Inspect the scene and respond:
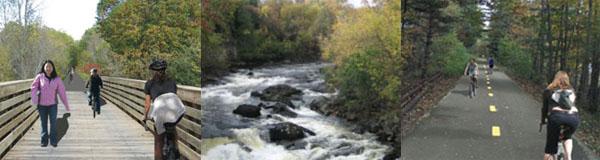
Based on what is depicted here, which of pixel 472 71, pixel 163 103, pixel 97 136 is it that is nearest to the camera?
pixel 163 103

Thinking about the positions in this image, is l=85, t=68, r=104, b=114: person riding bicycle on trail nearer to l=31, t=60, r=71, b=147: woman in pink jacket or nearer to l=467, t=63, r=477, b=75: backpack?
l=31, t=60, r=71, b=147: woman in pink jacket

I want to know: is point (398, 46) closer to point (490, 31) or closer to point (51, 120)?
point (490, 31)

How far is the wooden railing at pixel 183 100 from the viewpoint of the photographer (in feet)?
10.1

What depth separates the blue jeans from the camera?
311 centimetres

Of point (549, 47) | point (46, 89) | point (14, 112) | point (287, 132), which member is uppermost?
point (549, 47)

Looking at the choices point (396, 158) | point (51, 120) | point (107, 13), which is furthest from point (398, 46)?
point (51, 120)

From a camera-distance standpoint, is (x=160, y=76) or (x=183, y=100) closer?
(x=160, y=76)

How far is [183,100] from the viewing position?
311 cm

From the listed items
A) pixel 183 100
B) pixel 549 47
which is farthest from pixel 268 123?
pixel 549 47

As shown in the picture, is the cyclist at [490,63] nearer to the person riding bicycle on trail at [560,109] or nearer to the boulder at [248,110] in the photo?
the person riding bicycle on trail at [560,109]

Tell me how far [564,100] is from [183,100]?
1986 mm

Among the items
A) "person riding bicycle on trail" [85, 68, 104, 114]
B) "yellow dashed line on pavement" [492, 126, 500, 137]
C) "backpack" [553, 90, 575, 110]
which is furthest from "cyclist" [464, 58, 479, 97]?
"person riding bicycle on trail" [85, 68, 104, 114]

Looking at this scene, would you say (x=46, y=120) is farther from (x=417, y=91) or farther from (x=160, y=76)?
(x=417, y=91)

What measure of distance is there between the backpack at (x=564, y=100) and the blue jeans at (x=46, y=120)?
8.58ft
